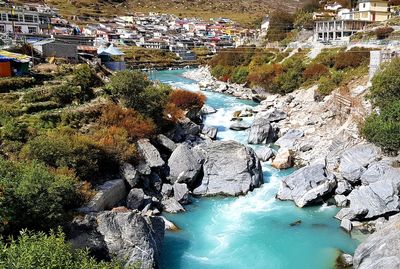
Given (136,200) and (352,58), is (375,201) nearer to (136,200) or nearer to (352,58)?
(136,200)

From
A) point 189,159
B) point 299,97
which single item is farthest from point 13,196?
point 299,97

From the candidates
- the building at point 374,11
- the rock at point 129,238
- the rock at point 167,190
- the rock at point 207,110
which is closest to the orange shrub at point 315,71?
the rock at point 207,110

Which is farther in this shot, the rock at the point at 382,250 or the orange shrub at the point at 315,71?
the orange shrub at the point at 315,71

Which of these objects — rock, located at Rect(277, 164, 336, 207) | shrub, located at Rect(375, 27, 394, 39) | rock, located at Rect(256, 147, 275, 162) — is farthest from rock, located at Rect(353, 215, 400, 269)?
shrub, located at Rect(375, 27, 394, 39)

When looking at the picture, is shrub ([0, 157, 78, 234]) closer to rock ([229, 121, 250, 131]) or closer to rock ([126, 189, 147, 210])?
rock ([126, 189, 147, 210])

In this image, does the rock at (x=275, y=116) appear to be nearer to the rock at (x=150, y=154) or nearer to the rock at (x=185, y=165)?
the rock at (x=185, y=165)

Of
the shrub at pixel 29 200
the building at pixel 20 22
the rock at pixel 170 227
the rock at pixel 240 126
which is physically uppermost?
the building at pixel 20 22

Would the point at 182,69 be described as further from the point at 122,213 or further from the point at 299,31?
the point at 122,213
